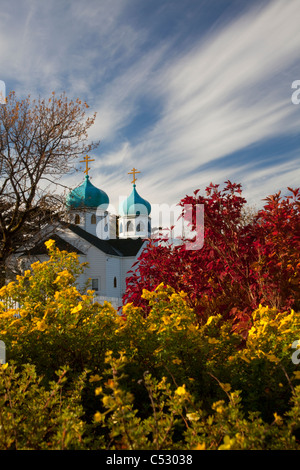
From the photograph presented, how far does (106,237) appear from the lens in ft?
111

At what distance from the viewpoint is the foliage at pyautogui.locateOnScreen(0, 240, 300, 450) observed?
2250 mm

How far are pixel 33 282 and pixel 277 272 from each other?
265 centimetres

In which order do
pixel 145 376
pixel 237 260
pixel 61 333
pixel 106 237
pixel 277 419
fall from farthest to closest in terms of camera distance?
1. pixel 106 237
2. pixel 237 260
3. pixel 61 333
4. pixel 145 376
5. pixel 277 419

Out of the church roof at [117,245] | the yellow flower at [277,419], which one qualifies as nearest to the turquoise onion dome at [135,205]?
the church roof at [117,245]

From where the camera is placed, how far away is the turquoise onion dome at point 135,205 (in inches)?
1330

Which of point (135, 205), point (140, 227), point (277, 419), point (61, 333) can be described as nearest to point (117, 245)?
point (140, 227)

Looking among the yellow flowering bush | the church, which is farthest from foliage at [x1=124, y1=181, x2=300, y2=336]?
the church

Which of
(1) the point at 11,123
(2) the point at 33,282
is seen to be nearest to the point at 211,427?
(2) the point at 33,282

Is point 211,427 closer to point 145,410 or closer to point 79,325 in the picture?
point 145,410

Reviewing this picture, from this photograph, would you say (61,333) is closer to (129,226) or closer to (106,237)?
(106,237)

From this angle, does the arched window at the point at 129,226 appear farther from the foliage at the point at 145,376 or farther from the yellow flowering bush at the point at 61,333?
the yellow flowering bush at the point at 61,333

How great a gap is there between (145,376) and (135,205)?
104 feet
